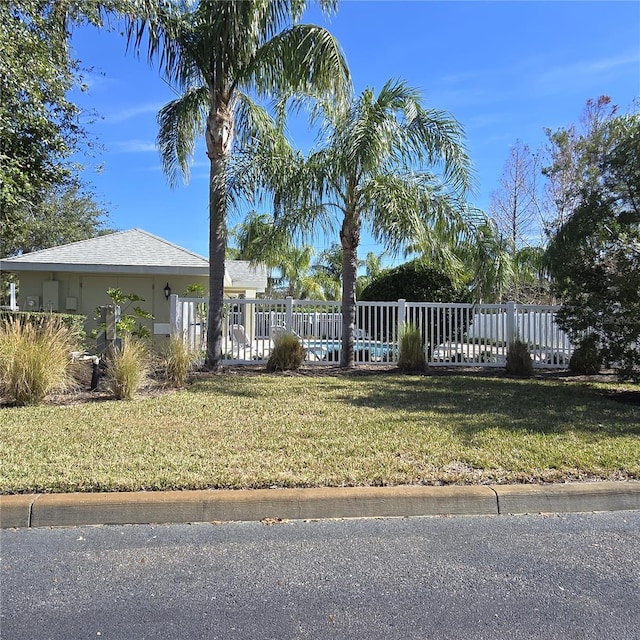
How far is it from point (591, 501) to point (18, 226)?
12.7 metres

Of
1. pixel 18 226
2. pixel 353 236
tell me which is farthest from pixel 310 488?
pixel 18 226

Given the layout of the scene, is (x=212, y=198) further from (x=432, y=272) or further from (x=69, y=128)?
(x=432, y=272)

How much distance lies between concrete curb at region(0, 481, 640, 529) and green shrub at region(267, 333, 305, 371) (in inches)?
290

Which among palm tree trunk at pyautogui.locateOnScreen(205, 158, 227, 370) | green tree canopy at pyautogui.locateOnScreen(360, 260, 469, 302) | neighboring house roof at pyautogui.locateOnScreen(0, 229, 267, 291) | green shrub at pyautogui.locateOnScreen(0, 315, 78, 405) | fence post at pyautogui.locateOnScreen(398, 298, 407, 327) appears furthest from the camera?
neighboring house roof at pyautogui.locateOnScreen(0, 229, 267, 291)

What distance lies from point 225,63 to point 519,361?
8.99 meters

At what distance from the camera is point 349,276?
12031 millimetres

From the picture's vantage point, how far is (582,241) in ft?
30.9

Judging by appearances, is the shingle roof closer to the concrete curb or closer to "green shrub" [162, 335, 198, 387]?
"green shrub" [162, 335, 198, 387]

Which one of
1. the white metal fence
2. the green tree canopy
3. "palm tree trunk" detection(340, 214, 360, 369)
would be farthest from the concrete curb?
the green tree canopy

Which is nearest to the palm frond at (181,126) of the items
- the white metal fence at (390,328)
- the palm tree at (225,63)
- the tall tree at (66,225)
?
the palm tree at (225,63)

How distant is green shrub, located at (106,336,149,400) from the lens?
25.9ft

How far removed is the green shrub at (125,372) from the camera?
25.9ft

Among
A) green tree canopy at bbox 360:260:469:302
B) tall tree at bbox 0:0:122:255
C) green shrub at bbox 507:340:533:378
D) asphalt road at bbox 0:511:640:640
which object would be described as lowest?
asphalt road at bbox 0:511:640:640

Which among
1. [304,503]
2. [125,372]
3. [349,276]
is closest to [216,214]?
[349,276]
